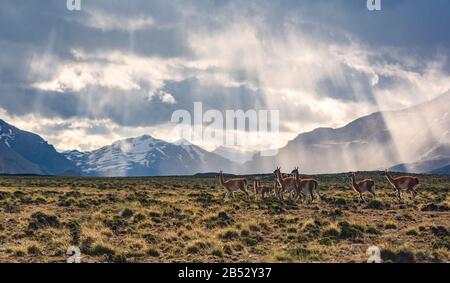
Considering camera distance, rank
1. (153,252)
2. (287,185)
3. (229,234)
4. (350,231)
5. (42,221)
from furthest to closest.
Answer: (287,185) < (42,221) < (229,234) < (350,231) < (153,252)

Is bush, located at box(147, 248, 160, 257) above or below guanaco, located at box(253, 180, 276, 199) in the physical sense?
below

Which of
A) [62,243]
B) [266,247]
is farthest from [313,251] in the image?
[62,243]

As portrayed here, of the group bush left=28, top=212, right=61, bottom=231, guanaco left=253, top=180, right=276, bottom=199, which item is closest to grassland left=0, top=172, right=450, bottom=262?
bush left=28, top=212, right=61, bottom=231

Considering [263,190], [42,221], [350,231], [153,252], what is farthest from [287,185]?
[153,252]

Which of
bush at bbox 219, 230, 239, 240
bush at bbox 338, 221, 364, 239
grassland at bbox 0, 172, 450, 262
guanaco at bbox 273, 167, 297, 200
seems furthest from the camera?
guanaco at bbox 273, 167, 297, 200

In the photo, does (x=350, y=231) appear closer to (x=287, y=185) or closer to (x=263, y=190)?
(x=287, y=185)

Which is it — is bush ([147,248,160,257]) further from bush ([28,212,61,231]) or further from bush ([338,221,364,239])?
bush ([338,221,364,239])

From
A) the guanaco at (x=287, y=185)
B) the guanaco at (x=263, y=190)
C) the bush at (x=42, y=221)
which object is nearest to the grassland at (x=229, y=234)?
the bush at (x=42, y=221)

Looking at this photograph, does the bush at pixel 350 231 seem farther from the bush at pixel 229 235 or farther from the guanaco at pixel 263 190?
the guanaco at pixel 263 190

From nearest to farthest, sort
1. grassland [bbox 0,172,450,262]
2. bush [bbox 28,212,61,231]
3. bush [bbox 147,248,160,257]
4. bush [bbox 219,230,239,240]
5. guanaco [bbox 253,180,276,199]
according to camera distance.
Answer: grassland [bbox 0,172,450,262] < bush [bbox 147,248,160,257] < bush [bbox 219,230,239,240] < bush [bbox 28,212,61,231] < guanaco [bbox 253,180,276,199]

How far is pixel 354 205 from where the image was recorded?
27.8 meters

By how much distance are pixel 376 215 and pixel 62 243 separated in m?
15.5
